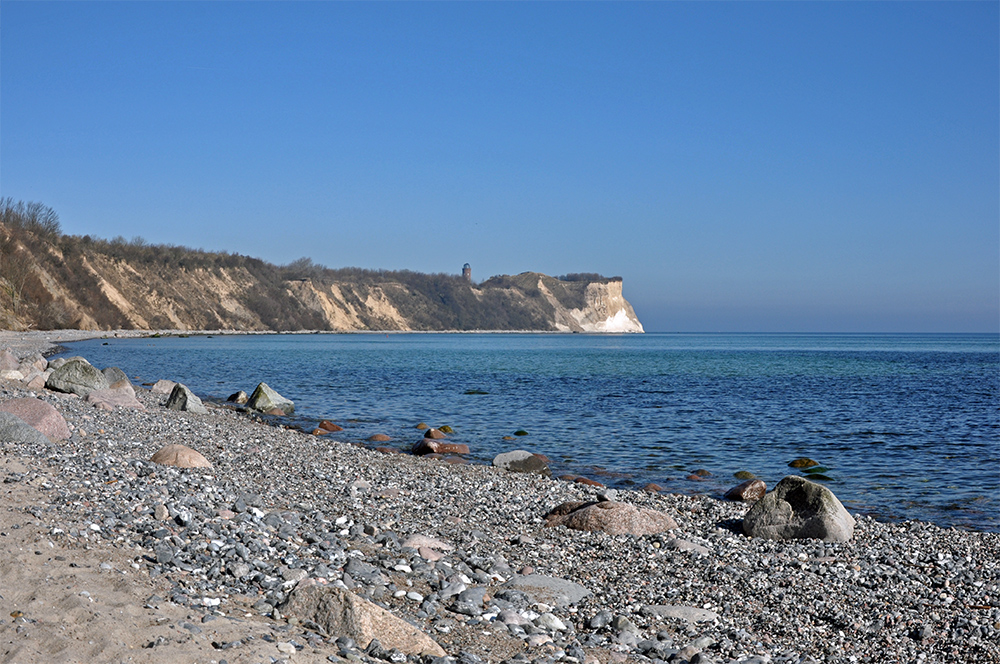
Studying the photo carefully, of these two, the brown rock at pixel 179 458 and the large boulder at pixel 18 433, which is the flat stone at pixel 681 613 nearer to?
the brown rock at pixel 179 458

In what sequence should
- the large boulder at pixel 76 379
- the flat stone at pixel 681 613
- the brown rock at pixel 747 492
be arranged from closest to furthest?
the flat stone at pixel 681 613 < the brown rock at pixel 747 492 < the large boulder at pixel 76 379

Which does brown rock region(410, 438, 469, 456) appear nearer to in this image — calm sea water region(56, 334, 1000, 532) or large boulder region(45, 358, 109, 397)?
calm sea water region(56, 334, 1000, 532)

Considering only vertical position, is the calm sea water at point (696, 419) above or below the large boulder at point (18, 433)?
below

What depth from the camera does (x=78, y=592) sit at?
544cm

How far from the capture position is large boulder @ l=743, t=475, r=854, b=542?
9.95 metres

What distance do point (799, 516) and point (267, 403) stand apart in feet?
60.4

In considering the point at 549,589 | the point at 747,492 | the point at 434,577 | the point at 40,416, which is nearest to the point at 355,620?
the point at 434,577

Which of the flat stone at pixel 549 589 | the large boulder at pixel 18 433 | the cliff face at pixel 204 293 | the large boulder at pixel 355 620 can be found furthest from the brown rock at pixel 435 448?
the cliff face at pixel 204 293

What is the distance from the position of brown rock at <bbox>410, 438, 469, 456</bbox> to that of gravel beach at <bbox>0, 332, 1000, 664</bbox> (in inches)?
230

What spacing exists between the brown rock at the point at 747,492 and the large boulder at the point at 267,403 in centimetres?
1564

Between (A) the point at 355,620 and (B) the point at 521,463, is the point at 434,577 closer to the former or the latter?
(A) the point at 355,620

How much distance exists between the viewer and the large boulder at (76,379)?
2217 cm

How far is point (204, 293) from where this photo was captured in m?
123

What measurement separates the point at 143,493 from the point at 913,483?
13691mm
